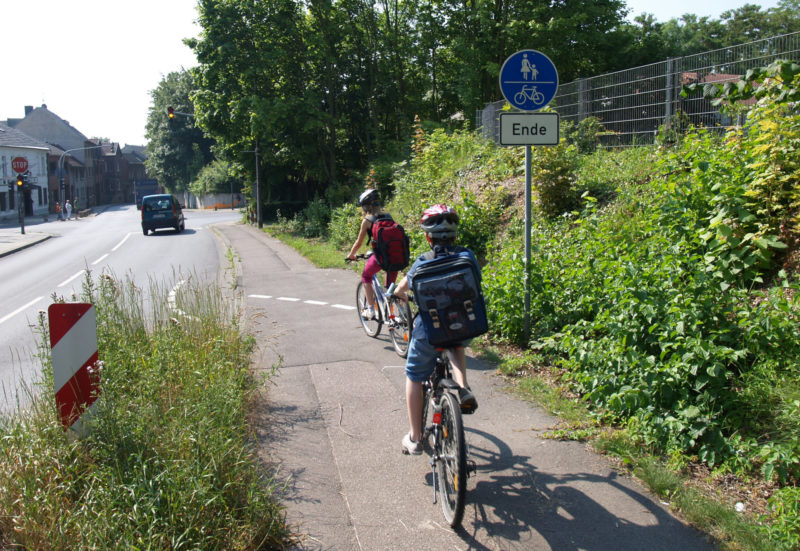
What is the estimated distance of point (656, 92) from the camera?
11078 millimetres

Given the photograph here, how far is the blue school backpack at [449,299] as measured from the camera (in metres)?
3.66

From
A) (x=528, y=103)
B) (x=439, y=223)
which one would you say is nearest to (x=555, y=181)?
(x=528, y=103)

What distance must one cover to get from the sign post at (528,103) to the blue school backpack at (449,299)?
9.64 ft

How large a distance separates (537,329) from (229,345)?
3128 mm

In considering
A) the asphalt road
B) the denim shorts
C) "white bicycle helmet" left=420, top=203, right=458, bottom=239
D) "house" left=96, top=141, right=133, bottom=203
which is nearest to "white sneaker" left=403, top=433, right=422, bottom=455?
the denim shorts

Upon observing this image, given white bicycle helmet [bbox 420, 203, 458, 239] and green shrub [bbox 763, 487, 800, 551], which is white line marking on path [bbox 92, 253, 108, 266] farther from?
green shrub [bbox 763, 487, 800, 551]

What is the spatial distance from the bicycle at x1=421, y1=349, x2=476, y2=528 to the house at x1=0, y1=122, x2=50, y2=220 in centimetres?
5380

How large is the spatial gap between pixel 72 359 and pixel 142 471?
0.89 metres

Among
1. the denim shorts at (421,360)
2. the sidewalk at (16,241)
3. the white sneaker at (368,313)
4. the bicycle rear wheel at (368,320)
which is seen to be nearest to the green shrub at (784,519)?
the denim shorts at (421,360)

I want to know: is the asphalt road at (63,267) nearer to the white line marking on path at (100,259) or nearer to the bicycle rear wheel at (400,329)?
the white line marking on path at (100,259)

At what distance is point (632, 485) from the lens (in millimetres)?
3873

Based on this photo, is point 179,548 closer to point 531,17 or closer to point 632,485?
point 632,485

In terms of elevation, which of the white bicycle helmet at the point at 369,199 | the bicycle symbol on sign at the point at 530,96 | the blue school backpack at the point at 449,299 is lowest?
the blue school backpack at the point at 449,299

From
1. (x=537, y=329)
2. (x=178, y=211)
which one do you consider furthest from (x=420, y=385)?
(x=178, y=211)
